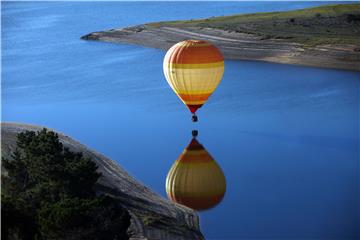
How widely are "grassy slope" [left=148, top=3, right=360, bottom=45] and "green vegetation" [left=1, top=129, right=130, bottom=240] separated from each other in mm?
16433

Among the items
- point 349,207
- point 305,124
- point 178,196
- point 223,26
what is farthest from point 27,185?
point 223,26

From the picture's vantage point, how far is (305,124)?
→ 59.8 ft

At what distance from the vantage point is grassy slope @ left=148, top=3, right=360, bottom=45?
89.5 feet

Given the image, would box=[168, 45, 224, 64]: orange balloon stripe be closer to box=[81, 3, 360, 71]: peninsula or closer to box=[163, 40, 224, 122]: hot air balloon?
box=[163, 40, 224, 122]: hot air balloon

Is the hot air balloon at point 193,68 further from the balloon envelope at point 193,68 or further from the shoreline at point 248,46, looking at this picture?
the shoreline at point 248,46

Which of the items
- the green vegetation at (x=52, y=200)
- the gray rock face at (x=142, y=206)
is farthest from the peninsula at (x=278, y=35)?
the green vegetation at (x=52, y=200)

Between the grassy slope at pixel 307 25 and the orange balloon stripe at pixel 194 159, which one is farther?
the grassy slope at pixel 307 25

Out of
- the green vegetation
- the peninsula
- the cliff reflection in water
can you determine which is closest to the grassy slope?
the peninsula

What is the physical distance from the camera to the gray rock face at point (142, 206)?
1134 centimetres

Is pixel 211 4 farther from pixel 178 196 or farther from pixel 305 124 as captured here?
pixel 178 196

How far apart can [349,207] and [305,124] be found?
572cm

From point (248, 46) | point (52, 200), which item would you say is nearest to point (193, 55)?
point (52, 200)

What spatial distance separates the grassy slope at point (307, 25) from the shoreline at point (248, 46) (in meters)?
0.43

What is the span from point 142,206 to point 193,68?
385 centimetres
